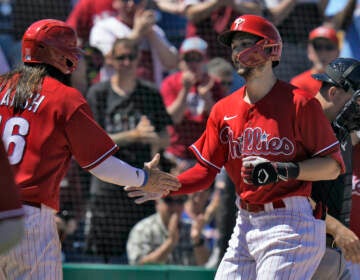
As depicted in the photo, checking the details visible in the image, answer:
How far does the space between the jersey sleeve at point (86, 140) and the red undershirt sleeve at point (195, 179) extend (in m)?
0.60

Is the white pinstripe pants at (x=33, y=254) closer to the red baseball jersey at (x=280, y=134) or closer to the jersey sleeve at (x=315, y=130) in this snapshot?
the red baseball jersey at (x=280, y=134)

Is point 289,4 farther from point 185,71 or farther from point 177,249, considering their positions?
point 177,249

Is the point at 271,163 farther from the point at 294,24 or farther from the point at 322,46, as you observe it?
the point at 294,24

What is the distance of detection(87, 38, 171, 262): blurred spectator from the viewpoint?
703 centimetres

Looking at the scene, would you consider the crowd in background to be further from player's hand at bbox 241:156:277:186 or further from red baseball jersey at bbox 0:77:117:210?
red baseball jersey at bbox 0:77:117:210

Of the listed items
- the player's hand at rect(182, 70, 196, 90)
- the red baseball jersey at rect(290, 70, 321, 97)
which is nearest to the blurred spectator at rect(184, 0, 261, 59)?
the player's hand at rect(182, 70, 196, 90)

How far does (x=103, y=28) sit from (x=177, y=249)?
2136 millimetres

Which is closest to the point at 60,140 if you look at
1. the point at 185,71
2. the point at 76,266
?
the point at 76,266

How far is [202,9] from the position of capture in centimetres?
786

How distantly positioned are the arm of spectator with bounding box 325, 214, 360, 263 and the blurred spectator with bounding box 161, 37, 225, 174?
2.82 meters

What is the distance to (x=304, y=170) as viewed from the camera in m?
4.25

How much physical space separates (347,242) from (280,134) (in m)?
0.74

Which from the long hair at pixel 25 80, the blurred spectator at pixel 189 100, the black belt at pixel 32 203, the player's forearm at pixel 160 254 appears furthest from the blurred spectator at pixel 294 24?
the black belt at pixel 32 203

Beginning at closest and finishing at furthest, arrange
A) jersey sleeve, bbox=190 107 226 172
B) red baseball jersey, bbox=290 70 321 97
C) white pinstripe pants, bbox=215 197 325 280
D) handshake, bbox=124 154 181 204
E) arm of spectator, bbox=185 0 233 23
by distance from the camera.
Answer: white pinstripe pants, bbox=215 197 325 280, handshake, bbox=124 154 181 204, jersey sleeve, bbox=190 107 226 172, red baseball jersey, bbox=290 70 321 97, arm of spectator, bbox=185 0 233 23
